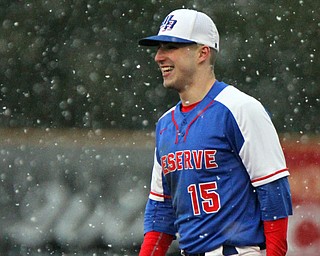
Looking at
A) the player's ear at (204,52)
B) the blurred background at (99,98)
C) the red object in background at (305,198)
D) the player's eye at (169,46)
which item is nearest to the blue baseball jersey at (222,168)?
the player's ear at (204,52)

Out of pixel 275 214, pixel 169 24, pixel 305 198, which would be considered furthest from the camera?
pixel 305 198

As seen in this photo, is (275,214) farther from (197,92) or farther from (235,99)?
(197,92)

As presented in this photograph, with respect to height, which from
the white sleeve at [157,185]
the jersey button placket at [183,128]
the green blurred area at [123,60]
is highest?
the green blurred area at [123,60]

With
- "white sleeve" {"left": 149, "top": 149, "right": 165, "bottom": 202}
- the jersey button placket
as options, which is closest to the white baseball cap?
the jersey button placket

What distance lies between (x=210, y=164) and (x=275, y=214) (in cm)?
35

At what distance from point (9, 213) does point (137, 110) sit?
1.38 m

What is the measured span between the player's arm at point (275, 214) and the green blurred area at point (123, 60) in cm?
369

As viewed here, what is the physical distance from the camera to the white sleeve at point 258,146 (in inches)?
141

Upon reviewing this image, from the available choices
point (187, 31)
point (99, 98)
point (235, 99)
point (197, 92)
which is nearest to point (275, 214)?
point (235, 99)

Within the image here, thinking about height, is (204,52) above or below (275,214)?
above

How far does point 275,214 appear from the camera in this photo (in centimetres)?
357

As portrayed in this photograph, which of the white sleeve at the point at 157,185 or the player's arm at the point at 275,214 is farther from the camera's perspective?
the white sleeve at the point at 157,185

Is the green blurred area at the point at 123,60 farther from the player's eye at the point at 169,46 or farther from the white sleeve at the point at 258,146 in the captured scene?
the white sleeve at the point at 258,146

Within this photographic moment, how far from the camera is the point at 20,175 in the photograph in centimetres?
748
